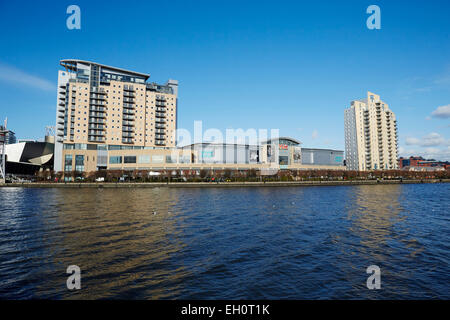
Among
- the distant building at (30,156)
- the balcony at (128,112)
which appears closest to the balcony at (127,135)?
the balcony at (128,112)

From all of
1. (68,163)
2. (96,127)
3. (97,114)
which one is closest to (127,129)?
(96,127)

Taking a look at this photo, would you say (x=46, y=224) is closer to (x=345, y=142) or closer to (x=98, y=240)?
(x=98, y=240)

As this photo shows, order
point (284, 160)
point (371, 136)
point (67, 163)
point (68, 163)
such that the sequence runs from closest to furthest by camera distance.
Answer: point (67, 163) → point (68, 163) → point (284, 160) → point (371, 136)

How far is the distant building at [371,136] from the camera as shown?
547 ft

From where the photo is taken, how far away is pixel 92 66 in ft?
401

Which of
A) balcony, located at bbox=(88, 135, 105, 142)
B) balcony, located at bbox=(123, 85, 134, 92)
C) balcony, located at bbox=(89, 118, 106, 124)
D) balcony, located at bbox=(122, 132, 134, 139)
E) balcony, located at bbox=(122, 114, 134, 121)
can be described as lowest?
balcony, located at bbox=(88, 135, 105, 142)

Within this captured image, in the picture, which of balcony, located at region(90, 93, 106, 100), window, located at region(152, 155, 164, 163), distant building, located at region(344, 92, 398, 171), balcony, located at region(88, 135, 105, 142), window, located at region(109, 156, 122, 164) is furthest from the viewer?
distant building, located at region(344, 92, 398, 171)

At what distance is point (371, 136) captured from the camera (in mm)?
166750

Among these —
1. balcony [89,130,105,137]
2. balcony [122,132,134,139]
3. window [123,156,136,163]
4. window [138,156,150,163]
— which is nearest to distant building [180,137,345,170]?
window [138,156,150,163]

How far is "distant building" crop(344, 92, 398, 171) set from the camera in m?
167

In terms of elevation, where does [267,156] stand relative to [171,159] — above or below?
above

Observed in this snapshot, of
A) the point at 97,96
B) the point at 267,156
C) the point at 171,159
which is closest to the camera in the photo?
the point at 171,159

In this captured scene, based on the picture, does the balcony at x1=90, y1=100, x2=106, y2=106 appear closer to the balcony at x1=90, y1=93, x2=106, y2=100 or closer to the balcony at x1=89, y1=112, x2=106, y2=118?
the balcony at x1=90, y1=93, x2=106, y2=100

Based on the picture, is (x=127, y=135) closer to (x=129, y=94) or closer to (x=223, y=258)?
(x=129, y=94)
